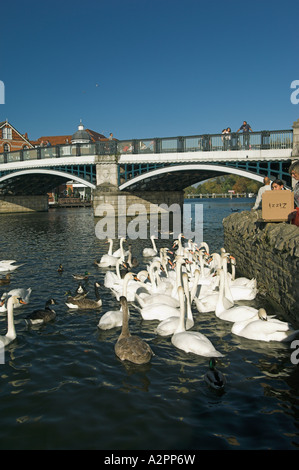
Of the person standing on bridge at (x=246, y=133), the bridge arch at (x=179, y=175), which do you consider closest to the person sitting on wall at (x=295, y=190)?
the bridge arch at (x=179, y=175)

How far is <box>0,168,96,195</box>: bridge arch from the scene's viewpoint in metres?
53.1

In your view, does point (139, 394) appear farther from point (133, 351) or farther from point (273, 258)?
point (273, 258)

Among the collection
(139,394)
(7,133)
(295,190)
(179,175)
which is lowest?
(139,394)

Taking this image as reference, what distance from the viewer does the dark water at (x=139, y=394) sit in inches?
Answer: 215

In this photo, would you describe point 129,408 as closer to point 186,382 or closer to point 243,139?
point 186,382

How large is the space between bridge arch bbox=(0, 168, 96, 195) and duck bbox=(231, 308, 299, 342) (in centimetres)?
4317

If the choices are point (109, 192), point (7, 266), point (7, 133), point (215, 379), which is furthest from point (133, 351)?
point (7, 133)

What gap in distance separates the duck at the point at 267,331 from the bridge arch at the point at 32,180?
43166mm

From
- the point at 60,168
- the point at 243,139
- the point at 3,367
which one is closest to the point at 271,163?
the point at 243,139

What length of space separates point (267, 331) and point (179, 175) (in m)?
39.3

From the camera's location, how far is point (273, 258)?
36.1 ft

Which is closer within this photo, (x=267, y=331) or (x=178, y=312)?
(x=267, y=331)

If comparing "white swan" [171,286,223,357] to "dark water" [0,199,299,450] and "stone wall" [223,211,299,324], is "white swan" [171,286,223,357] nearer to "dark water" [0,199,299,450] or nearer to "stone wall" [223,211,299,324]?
"dark water" [0,199,299,450]

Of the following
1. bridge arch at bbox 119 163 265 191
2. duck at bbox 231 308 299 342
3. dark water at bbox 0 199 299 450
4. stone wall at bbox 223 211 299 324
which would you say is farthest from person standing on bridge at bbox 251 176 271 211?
bridge arch at bbox 119 163 265 191
